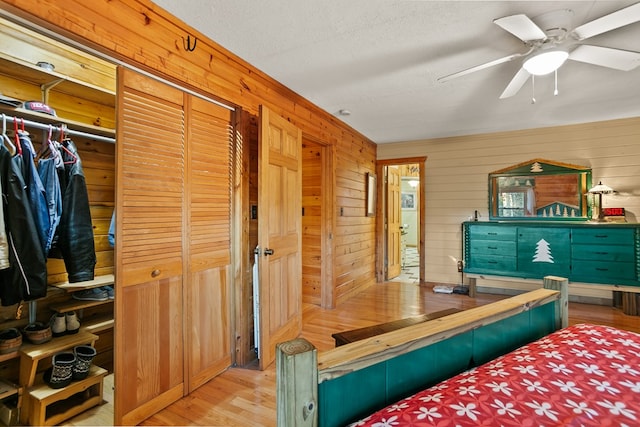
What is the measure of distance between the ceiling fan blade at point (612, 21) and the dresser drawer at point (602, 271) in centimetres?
306

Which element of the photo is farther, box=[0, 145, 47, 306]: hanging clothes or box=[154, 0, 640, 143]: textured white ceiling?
box=[154, 0, 640, 143]: textured white ceiling

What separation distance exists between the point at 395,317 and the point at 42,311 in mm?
3163

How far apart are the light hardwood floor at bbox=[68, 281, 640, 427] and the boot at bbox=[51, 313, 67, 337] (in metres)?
0.53

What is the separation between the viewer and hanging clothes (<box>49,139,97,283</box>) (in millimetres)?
1820

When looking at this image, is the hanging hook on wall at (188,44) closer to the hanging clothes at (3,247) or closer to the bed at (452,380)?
the hanging clothes at (3,247)

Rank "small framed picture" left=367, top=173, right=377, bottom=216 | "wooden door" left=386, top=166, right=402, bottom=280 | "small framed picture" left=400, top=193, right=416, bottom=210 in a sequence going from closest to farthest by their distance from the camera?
"small framed picture" left=367, top=173, right=377, bottom=216
"wooden door" left=386, top=166, right=402, bottom=280
"small framed picture" left=400, top=193, right=416, bottom=210

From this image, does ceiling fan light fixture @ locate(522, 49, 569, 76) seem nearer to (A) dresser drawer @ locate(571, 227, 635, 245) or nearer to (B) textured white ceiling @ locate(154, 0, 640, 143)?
(B) textured white ceiling @ locate(154, 0, 640, 143)

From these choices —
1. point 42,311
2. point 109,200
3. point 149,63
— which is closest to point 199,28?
point 149,63

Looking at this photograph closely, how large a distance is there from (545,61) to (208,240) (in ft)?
8.57

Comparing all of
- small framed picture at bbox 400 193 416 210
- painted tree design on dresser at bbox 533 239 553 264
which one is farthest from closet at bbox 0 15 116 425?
small framed picture at bbox 400 193 416 210

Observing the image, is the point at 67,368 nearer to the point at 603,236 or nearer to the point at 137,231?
the point at 137,231

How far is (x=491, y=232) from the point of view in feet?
13.9

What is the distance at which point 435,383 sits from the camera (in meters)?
1.04

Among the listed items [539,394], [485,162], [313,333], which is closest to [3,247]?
[539,394]
